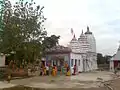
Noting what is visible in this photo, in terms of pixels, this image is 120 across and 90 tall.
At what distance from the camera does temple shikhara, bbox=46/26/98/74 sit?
32.9 metres

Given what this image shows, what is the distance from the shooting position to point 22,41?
24812 mm

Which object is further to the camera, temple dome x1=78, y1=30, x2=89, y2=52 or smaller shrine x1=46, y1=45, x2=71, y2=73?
temple dome x1=78, y1=30, x2=89, y2=52

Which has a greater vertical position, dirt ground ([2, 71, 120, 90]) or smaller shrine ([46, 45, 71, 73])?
smaller shrine ([46, 45, 71, 73])

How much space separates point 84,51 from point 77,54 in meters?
7.32

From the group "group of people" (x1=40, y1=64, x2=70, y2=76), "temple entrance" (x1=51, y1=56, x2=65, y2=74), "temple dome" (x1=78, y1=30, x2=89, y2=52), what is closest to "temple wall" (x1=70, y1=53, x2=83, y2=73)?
"temple entrance" (x1=51, y1=56, x2=65, y2=74)

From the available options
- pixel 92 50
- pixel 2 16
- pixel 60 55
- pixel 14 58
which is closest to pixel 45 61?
pixel 60 55

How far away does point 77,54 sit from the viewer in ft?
119

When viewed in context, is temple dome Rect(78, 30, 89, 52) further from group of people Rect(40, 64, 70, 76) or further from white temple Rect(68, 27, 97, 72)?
group of people Rect(40, 64, 70, 76)

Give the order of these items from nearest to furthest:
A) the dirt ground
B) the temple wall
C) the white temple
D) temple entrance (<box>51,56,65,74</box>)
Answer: the dirt ground, the temple wall, temple entrance (<box>51,56,65,74</box>), the white temple

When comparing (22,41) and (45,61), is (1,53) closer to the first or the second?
(22,41)

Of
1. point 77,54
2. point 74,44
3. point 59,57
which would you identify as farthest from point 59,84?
point 74,44

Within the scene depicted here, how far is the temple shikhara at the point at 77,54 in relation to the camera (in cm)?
3294

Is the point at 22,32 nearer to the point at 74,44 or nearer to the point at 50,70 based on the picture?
the point at 50,70

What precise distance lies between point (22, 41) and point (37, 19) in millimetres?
3351
